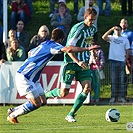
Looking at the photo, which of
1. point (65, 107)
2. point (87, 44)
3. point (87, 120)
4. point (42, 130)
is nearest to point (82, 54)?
point (87, 44)

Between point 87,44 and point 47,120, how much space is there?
1.80m

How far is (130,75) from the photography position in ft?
64.2

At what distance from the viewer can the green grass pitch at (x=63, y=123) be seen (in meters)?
12.0

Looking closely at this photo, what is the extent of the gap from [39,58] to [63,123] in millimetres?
1516

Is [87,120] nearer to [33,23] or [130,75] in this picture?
[130,75]

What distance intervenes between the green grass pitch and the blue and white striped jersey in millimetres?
1004

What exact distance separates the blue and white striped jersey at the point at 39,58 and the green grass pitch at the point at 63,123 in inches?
39.5

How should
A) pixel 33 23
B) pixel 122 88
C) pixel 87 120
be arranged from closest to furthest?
pixel 87 120, pixel 122 88, pixel 33 23

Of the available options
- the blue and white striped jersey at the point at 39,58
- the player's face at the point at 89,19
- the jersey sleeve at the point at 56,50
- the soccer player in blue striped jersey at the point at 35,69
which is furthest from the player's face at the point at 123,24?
the jersey sleeve at the point at 56,50

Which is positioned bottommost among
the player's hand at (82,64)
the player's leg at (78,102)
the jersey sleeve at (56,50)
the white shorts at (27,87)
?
the player's leg at (78,102)

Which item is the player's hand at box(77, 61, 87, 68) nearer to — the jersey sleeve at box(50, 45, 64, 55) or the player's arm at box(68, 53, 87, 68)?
the player's arm at box(68, 53, 87, 68)

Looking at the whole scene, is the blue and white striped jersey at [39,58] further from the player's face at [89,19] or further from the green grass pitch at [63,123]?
the player's face at [89,19]

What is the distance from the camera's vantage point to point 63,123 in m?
13.4

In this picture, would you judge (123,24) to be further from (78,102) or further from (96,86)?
(78,102)
